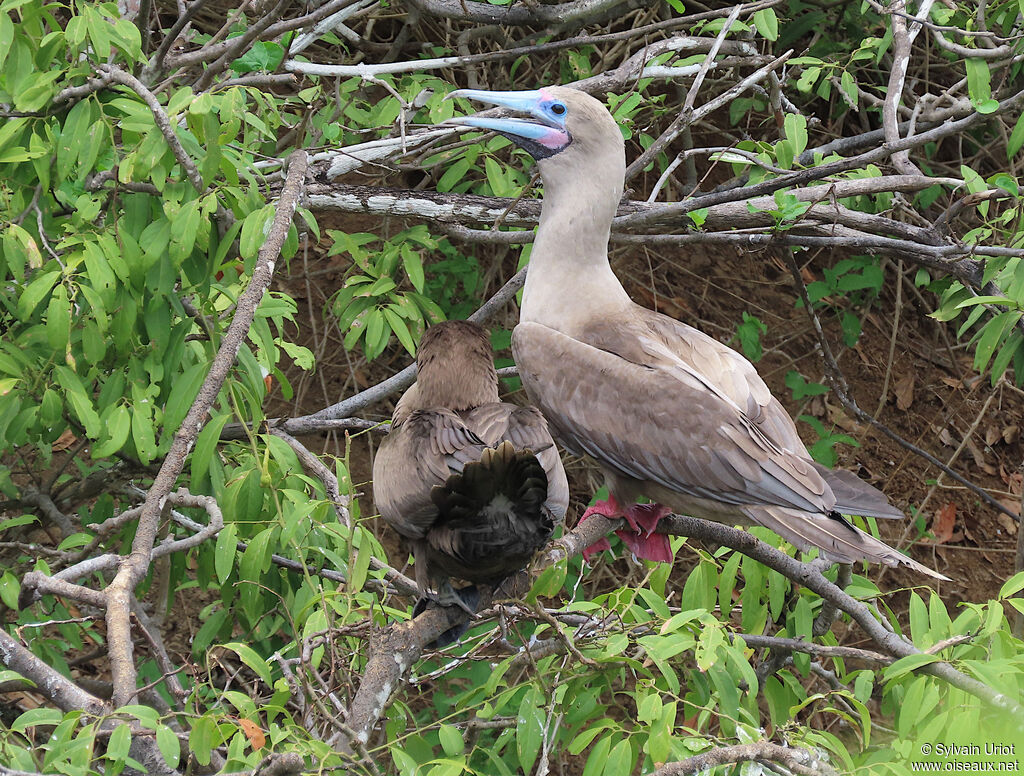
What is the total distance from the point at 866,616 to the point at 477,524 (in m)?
1.13

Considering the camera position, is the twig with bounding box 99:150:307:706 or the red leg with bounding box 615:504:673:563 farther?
the red leg with bounding box 615:504:673:563

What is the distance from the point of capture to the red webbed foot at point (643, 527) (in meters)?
3.15

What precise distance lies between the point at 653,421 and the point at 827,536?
0.58 meters

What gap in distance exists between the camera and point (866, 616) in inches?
110

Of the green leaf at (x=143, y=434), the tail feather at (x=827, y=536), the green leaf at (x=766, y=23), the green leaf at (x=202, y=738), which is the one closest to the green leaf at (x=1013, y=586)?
the tail feather at (x=827, y=536)

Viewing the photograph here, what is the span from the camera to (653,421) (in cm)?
303

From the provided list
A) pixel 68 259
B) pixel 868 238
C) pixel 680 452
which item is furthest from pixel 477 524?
pixel 868 238

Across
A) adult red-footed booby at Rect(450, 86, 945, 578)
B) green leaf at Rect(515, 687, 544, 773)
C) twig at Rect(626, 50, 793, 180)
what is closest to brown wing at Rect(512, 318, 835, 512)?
adult red-footed booby at Rect(450, 86, 945, 578)

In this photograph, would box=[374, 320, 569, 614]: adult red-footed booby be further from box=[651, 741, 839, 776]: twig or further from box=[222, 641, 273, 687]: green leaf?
box=[651, 741, 839, 776]: twig

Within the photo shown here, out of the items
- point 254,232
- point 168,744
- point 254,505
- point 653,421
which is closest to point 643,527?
point 653,421

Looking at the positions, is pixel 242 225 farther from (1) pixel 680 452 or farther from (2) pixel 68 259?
(1) pixel 680 452

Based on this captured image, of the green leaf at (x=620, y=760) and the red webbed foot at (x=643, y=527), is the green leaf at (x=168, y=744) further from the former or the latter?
the red webbed foot at (x=643, y=527)

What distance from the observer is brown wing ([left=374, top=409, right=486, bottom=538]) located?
95.7 inches

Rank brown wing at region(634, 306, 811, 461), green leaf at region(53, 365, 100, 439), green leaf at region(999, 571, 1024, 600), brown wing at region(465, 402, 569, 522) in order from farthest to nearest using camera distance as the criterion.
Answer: brown wing at region(634, 306, 811, 461), green leaf at region(53, 365, 100, 439), brown wing at region(465, 402, 569, 522), green leaf at region(999, 571, 1024, 600)
